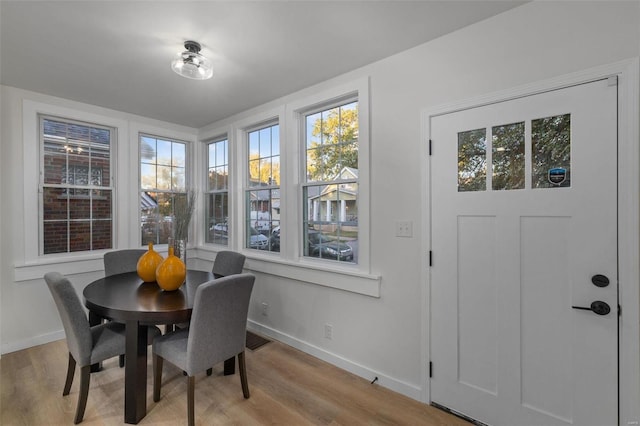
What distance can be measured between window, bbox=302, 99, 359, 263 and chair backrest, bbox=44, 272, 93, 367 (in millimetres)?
1800

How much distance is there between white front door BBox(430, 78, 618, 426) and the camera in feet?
4.76

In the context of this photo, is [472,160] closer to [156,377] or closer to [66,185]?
[156,377]

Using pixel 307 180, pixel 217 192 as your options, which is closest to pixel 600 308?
pixel 307 180

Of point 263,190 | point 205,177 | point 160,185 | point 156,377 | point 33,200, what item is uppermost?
point 205,177

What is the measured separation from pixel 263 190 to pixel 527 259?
8.58 feet

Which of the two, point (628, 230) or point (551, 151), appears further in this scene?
point (551, 151)

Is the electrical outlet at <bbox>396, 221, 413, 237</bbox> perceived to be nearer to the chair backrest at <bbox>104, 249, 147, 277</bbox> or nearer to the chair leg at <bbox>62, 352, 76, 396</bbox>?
the chair leg at <bbox>62, 352, 76, 396</bbox>

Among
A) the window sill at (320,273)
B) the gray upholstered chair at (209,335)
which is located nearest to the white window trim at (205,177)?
the window sill at (320,273)

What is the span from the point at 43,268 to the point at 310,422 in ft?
10.1

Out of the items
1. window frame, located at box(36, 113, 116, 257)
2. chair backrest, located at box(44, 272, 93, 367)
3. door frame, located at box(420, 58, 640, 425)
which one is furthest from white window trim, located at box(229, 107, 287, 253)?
door frame, located at box(420, 58, 640, 425)

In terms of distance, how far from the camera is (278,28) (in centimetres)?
186

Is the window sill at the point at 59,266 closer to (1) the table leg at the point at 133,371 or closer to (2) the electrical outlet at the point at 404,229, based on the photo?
(1) the table leg at the point at 133,371

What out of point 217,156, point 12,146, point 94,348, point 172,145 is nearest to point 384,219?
point 94,348

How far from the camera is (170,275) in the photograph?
6.98ft
